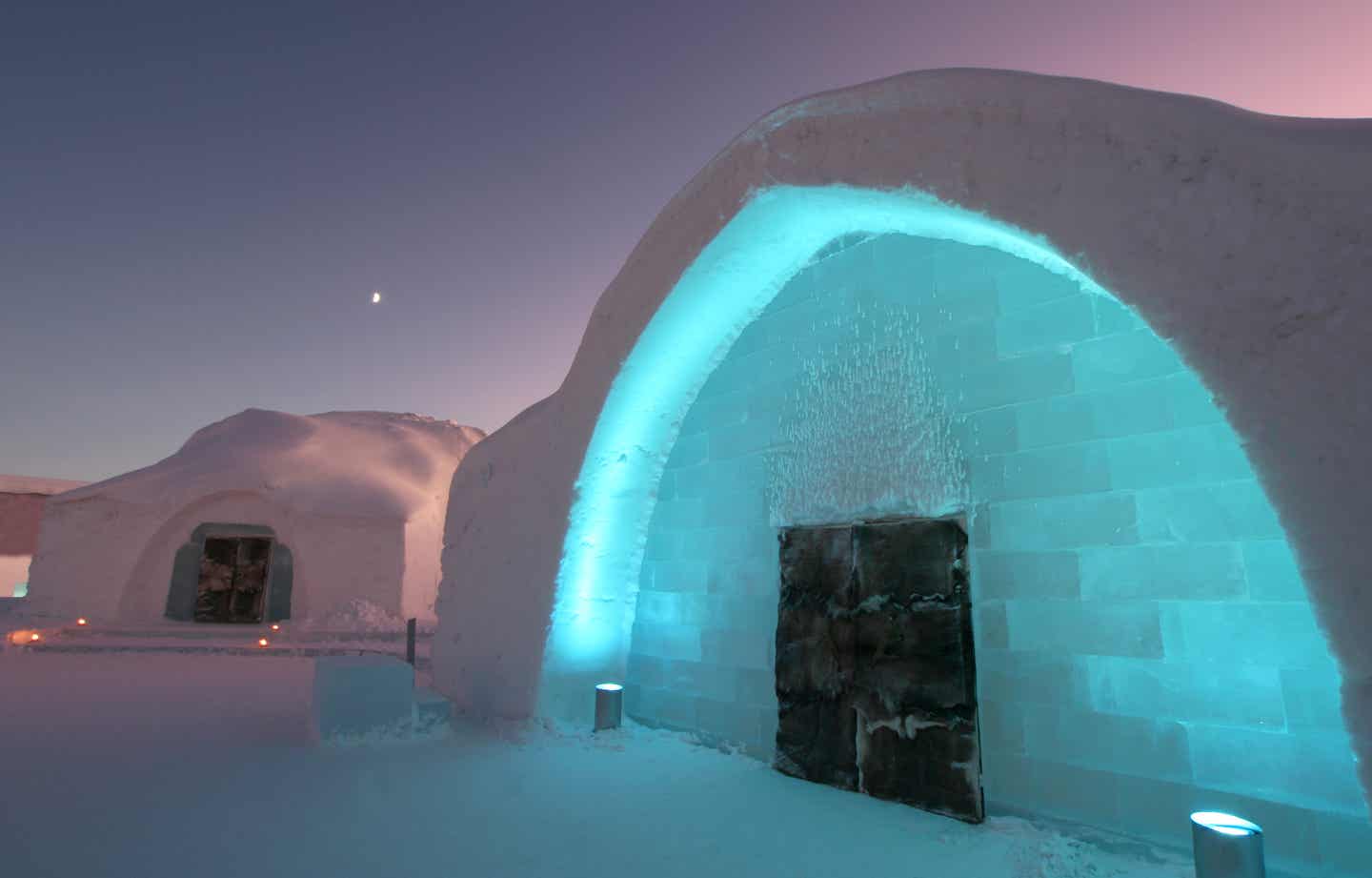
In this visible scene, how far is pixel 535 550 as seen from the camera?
5547mm

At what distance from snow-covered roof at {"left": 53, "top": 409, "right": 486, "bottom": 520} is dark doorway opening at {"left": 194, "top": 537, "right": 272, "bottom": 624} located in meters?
1.16

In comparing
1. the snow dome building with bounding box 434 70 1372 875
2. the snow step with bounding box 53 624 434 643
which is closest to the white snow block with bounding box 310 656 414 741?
the snow dome building with bounding box 434 70 1372 875

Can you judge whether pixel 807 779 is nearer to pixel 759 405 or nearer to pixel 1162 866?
pixel 1162 866

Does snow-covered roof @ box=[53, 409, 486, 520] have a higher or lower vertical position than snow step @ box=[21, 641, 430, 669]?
higher

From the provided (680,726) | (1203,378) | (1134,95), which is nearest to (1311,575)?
(1203,378)

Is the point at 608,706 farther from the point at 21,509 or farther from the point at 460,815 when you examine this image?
the point at 21,509

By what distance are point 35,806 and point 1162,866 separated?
16.5 feet

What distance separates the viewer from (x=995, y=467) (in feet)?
11.5

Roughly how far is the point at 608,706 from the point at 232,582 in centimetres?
1317

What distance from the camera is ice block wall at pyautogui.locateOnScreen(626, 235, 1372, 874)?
2.65 metres

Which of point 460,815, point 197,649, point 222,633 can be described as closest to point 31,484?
point 222,633

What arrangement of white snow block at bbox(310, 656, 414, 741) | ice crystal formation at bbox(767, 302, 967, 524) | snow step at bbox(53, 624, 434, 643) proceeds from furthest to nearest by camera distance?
1. snow step at bbox(53, 624, 434, 643)
2. white snow block at bbox(310, 656, 414, 741)
3. ice crystal formation at bbox(767, 302, 967, 524)

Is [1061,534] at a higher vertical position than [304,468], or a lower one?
lower

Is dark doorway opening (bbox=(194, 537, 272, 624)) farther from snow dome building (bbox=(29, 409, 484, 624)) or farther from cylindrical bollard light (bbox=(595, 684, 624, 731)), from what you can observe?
cylindrical bollard light (bbox=(595, 684, 624, 731))
